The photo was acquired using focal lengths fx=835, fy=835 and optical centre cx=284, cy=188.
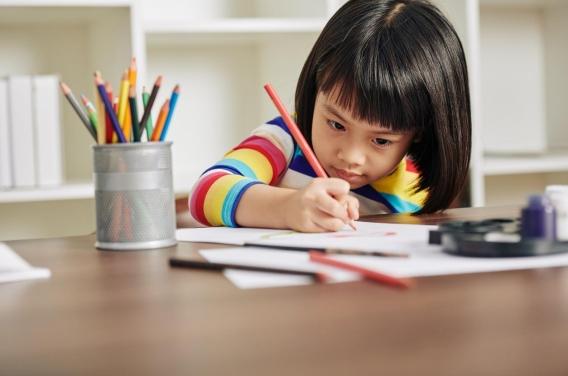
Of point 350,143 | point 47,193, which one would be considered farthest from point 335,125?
point 47,193

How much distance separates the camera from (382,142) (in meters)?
1.28

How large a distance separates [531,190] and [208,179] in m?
1.88

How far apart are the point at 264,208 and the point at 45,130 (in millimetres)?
1157

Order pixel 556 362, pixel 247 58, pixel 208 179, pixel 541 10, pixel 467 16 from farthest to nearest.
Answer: pixel 541 10 → pixel 247 58 → pixel 467 16 → pixel 208 179 → pixel 556 362

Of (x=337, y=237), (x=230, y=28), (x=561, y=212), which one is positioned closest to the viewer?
(x=561, y=212)

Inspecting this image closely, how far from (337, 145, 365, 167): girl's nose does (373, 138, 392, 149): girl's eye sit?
0.13 ft

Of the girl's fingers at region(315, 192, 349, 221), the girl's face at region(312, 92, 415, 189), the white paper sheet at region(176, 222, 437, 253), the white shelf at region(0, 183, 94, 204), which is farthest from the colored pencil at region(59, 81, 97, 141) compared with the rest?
the white shelf at region(0, 183, 94, 204)

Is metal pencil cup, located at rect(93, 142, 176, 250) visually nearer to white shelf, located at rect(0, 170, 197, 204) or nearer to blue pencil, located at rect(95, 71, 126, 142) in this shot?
blue pencil, located at rect(95, 71, 126, 142)

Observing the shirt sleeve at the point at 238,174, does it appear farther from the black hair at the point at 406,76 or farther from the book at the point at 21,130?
the book at the point at 21,130

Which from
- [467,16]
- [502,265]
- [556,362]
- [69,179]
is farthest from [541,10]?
[556,362]

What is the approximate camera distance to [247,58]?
2.45 metres

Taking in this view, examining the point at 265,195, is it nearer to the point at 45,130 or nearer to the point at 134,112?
the point at 134,112

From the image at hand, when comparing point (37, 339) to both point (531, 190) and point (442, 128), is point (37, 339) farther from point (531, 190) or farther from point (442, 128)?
point (531, 190)

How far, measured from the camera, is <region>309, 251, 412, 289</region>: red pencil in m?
0.62
